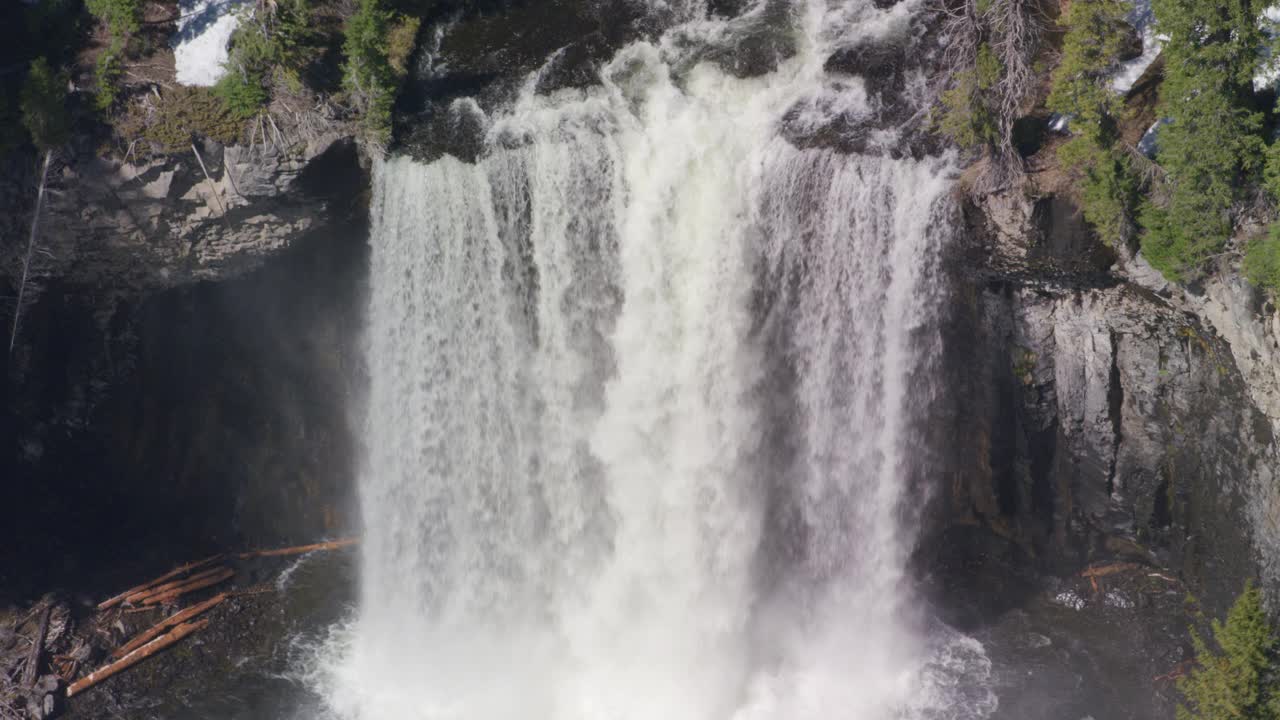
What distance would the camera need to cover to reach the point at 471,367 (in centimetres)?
2192

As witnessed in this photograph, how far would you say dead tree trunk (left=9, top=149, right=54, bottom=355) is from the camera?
2048 cm

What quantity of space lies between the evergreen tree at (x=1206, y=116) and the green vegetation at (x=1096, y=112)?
73cm

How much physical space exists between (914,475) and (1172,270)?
6.28 m

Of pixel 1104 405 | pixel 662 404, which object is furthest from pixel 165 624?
pixel 1104 405

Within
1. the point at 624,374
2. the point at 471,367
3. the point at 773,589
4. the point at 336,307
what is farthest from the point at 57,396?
the point at 773,589

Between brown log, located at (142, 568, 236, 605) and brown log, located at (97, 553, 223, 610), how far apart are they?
1.09 ft

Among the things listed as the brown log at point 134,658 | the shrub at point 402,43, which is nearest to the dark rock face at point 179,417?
the brown log at point 134,658

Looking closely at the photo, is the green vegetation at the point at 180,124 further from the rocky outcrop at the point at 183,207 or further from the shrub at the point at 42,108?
the shrub at the point at 42,108

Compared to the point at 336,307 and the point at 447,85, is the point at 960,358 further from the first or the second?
the point at 336,307

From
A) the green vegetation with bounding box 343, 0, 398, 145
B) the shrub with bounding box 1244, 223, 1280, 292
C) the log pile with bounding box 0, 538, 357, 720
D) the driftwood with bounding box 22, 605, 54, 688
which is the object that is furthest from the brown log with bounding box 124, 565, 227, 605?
the shrub with bounding box 1244, 223, 1280, 292

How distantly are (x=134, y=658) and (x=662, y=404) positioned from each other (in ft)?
42.0

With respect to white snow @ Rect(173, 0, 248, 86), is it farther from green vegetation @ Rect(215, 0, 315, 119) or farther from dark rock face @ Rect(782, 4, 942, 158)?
dark rock face @ Rect(782, 4, 942, 158)

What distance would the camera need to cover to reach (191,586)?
24125mm

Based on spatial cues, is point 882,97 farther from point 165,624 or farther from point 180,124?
point 165,624
